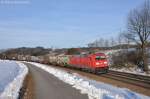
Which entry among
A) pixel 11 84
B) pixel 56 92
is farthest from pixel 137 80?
pixel 11 84

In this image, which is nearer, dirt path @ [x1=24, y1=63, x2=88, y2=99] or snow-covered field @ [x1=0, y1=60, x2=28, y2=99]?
dirt path @ [x1=24, y1=63, x2=88, y2=99]

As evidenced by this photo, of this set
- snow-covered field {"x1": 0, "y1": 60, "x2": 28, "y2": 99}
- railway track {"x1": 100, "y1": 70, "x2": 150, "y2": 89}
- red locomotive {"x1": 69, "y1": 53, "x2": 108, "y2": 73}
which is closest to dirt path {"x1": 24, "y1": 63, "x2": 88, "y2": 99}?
snow-covered field {"x1": 0, "y1": 60, "x2": 28, "y2": 99}

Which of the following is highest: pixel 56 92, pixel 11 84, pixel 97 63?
pixel 97 63

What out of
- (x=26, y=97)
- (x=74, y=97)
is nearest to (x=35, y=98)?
(x=26, y=97)

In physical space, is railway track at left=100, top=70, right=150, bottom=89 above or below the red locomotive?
below

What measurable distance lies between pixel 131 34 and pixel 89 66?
533 inches

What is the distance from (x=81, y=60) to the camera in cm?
4591

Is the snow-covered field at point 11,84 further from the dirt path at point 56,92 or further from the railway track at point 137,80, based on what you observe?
the railway track at point 137,80

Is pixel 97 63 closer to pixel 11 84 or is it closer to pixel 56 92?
pixel 11 84

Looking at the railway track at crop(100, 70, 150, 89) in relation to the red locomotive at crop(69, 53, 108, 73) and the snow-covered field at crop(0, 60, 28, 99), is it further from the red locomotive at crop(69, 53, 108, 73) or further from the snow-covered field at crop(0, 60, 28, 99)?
the snow-covered field at crop(0, 60, 28, 99)

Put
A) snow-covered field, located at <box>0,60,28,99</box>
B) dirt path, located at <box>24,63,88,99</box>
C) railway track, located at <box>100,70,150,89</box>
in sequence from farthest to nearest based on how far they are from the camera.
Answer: railway track, located at <box>100,70,150,89</box>
snow-covered field, located at <box>0,60,28,99</box>
dirt path, located at <box>24,63,88,99</box>

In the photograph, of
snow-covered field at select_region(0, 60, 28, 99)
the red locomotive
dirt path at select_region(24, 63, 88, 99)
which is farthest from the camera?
the red locomotive

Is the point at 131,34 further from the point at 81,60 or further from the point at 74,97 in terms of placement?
the point at 74,97

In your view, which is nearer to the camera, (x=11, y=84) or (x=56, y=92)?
(x=56, y=92)
